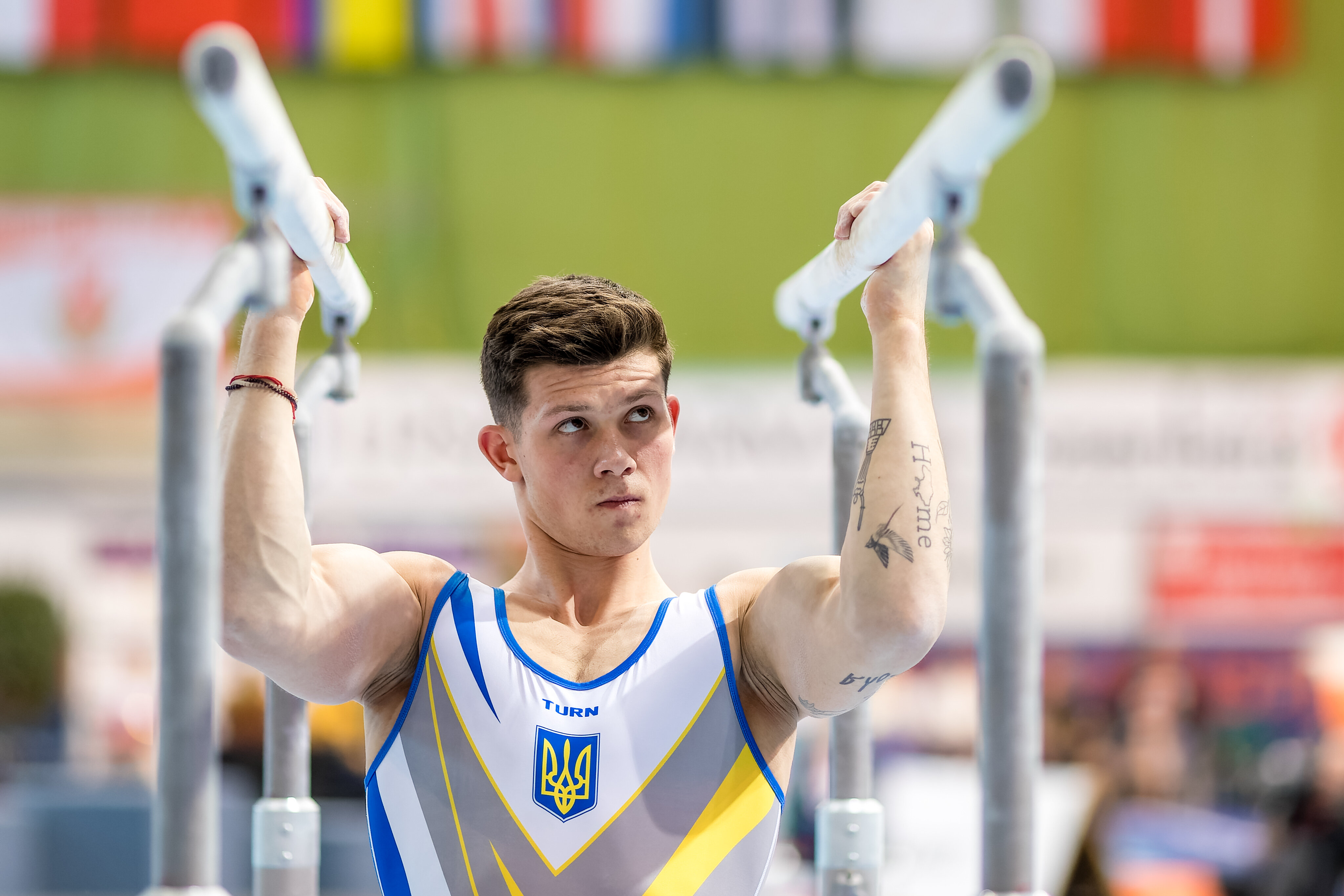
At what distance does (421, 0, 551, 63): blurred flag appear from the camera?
328 inches

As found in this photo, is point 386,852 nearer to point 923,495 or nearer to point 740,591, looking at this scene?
point 740,591

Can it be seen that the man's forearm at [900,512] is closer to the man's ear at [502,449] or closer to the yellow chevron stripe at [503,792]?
the yellow chevron stripe at [503,792]

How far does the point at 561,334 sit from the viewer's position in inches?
77.1

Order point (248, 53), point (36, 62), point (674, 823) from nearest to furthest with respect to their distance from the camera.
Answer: point (248, 53)
point (674, 823)
point (36, 62)

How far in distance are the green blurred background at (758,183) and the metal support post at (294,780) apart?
6.26m

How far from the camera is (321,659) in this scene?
178cm

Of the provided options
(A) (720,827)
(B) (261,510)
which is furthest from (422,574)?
(A) (720,827)

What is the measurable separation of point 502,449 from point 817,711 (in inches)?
25.5

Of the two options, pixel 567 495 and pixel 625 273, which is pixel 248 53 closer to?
pixel 567 495

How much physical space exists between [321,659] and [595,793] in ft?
1.41

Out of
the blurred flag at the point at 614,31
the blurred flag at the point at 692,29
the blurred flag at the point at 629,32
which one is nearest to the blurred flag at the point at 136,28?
the blurred flag at the point at 614,31

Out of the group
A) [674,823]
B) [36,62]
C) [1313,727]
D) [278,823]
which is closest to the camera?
[674,823]

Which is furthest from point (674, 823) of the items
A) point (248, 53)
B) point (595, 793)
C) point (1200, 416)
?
point (1200, 416)

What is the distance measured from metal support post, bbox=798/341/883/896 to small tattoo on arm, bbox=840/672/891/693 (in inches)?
16.8
